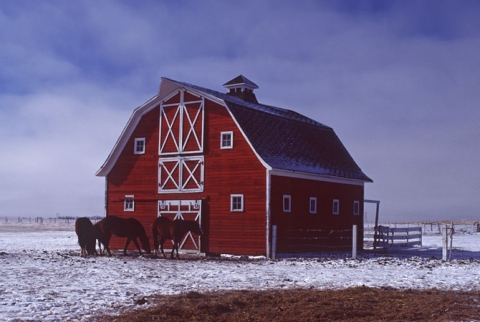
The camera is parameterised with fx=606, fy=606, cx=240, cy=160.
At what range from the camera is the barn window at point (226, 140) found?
26.5m

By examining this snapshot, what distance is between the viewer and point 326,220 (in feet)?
97.5


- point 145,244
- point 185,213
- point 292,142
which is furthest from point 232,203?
point 292,142

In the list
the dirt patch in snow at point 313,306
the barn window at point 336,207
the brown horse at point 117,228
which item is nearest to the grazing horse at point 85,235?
the brown horse at point 117,228

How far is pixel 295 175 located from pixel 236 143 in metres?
3.05

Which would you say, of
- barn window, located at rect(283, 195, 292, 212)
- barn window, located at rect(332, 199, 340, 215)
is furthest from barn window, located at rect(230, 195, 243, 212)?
barn window, located at rect(332, 199, 340, 215)

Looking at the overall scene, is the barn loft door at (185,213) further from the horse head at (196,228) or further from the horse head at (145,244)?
the horse head at (145,244)

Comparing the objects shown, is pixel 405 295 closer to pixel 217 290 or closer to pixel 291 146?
pixel 217 290

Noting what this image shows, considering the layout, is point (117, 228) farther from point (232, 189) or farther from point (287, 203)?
point (287, 203)

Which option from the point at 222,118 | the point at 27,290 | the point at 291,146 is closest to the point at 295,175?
the point at 291,146

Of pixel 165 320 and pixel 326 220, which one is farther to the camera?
pixel 326 220

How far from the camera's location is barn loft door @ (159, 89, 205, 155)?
27516mm

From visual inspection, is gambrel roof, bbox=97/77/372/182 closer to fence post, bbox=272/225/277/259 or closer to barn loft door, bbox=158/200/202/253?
fence post, bbox=272/225/277/259

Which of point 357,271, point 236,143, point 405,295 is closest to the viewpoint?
point 405,295

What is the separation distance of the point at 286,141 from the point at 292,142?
0.53m
